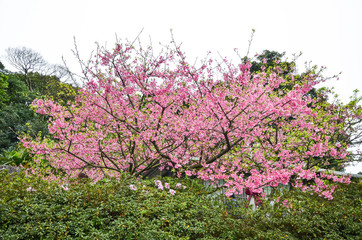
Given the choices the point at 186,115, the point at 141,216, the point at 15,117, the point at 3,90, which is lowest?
the point at 141,216

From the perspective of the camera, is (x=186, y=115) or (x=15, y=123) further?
(x=15, y=123)

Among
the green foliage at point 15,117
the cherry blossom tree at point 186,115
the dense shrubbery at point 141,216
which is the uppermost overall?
the green foliage at point 15,117

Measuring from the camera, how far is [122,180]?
480 centimetres

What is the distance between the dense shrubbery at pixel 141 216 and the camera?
11.3 ft

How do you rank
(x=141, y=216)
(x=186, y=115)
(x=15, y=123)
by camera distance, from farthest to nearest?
(x=15, y=123)
(x=186, y=115)
(x=141, y=216)

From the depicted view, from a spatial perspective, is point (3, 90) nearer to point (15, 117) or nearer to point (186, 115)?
point (15, 117)

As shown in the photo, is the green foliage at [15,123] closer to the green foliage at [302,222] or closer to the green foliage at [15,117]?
the green foliage at [15,117]

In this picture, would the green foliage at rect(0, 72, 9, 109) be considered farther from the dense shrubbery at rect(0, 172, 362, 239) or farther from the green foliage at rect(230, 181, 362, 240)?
the green foliage at rect(230, 181, 362, 240)

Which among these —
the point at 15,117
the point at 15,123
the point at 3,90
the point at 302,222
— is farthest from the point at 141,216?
the point at 3,90

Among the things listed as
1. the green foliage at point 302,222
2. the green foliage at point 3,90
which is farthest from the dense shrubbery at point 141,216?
the green foliage at point 3,90

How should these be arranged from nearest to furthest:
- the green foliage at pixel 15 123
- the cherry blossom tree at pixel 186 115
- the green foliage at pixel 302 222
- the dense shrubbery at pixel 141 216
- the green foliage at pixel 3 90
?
1. the dense shrubbery at pixel 141 216
2. the green foliage at pixel 302 222
3. the cherry blossom tree at pixel 186 115
4. the green foliage at pixel 15 123
5. the green foliage at pixel 3 90

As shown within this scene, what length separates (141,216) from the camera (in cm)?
382

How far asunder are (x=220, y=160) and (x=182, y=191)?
170cm

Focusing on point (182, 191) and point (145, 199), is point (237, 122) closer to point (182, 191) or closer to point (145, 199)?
point (182, 191)
